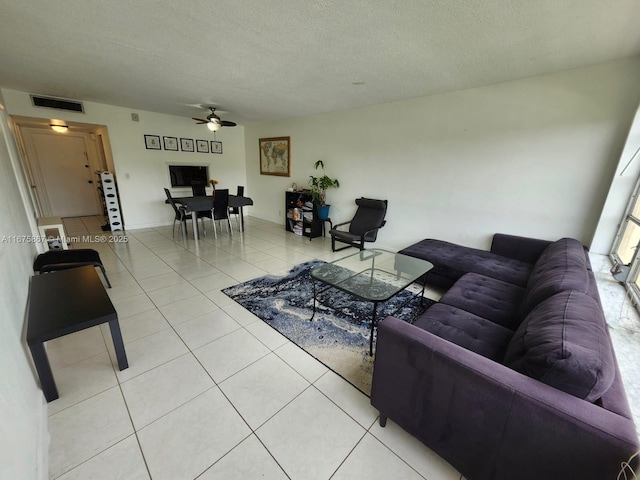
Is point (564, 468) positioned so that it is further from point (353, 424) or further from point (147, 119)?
point (147, 119)

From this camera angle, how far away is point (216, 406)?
60.7 inches

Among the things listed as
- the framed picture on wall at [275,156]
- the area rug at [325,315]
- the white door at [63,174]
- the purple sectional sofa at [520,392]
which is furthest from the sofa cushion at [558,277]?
the white door at [63,174]

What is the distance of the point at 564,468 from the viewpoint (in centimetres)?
87

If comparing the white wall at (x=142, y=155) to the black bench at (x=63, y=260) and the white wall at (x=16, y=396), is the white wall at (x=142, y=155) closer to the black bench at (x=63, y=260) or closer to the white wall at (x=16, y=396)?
the black bench at (x=63, y=260)

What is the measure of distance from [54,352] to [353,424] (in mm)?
2310

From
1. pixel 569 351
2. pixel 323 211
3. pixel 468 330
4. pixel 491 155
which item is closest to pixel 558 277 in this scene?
pixel 468 330

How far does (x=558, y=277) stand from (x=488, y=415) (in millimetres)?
1240

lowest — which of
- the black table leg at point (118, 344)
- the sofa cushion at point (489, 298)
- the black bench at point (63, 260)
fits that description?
the black table leg at point (118, 344)

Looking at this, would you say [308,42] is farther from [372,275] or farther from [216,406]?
[216,406]

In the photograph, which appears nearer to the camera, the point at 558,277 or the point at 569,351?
the point at 569,351

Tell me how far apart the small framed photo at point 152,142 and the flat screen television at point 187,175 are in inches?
19.0

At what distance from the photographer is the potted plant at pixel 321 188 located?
4.89 meters

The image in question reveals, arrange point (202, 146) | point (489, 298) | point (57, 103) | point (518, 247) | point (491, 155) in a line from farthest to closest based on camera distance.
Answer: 1. point (202, 146)
2. point (57, 103)
3. point (491, 155)
4. point (518, 247)
5. point (489, 298)

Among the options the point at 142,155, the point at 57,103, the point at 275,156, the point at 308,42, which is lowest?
the point at 142,155
